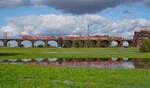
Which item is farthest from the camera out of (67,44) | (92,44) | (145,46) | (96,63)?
(92,44)

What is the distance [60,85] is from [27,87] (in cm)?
189

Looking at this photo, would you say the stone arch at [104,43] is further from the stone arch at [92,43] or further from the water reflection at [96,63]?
the water reflection at [96,63]

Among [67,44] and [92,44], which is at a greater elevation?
[67,44]

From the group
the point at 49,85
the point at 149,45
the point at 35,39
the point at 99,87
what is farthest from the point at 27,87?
the point at 35,39


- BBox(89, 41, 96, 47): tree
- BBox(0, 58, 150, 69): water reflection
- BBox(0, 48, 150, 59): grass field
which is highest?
BBox(0, 58, 150, 69): water reflection

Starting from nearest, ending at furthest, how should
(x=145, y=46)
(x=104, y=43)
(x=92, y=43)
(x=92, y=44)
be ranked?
(x=145, y=46) < (x=92, y=44) < (x=104, y=43) < (x=92, y=43)

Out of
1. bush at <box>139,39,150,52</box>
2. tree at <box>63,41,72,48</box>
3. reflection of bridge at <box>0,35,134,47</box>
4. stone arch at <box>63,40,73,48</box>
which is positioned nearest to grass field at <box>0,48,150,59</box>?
bush at <box>139,39,150,52</box>

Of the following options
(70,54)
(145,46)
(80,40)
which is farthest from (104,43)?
(70,54)

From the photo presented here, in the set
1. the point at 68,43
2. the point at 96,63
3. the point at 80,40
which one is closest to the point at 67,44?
the point at 68,43

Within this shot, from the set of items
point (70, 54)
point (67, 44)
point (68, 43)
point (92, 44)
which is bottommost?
point (92, 44)

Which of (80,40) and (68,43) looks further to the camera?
(80,40)

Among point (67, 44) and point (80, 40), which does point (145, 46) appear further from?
point (80, 40)

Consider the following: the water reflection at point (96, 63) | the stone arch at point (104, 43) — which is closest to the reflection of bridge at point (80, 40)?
the stone arch at point (104, 43)

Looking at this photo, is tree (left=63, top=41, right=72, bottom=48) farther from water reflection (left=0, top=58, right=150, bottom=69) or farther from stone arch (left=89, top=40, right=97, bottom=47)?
water reflection (left=0, top=58, right=150, bottom=69)
